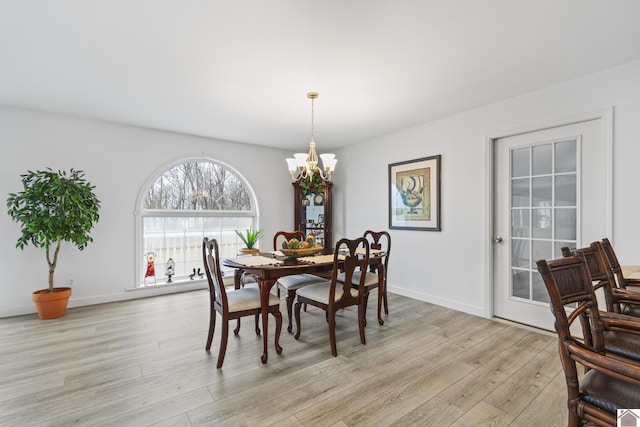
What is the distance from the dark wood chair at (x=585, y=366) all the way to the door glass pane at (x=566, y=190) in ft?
6.68

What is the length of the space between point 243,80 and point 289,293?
7.08 feet

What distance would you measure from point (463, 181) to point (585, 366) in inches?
111

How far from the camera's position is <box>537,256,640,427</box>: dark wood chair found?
95 cm

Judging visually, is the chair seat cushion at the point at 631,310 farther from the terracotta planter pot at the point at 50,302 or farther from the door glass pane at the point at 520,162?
the terracotta planter pot at the point at 50,302

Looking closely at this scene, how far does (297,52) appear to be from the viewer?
222 centimetres

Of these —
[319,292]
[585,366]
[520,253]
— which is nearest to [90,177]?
[319,292]

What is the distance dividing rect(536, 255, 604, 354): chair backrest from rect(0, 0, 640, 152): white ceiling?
160cm

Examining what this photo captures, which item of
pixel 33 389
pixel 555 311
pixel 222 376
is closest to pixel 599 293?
pixel 555 311

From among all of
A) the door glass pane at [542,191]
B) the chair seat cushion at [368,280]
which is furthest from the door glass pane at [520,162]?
the chair seat cushion at [368,280]

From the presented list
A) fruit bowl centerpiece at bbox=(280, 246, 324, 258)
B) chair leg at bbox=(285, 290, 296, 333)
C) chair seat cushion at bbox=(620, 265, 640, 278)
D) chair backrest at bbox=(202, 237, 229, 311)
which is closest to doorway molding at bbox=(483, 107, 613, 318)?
chair seat cushion at bbox=(620, 265, 640, 278)

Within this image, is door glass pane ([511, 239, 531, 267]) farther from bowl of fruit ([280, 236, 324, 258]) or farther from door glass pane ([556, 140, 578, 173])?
bowl of fruit ([280, 236, 324, 258])

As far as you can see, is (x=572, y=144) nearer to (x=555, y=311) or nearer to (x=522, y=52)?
(x=522, y=52)

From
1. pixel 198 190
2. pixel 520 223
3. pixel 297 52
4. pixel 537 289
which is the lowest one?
pixel 537 289

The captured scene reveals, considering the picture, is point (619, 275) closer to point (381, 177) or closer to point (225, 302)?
point (225, 302)
